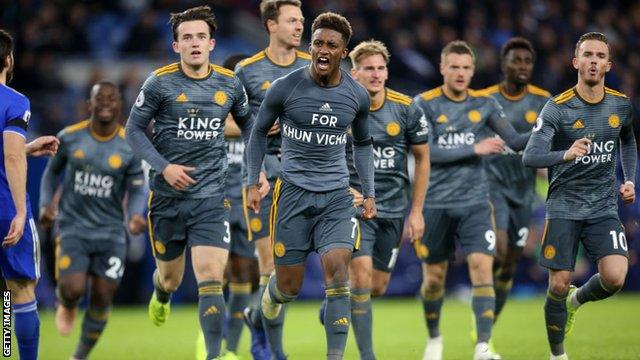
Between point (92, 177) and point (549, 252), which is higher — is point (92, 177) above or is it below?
above

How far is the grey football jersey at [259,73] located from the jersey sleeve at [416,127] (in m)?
1.12

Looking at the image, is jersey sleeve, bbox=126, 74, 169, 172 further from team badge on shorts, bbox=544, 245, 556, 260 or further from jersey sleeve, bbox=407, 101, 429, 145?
team badge on shorts, bbox=544, 245, 556, 260

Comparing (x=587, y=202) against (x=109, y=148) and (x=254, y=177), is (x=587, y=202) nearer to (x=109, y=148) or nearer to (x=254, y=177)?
(x=254, y=177)

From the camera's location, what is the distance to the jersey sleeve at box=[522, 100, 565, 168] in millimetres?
9234

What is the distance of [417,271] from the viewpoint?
19547mm

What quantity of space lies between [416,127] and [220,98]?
6.14ft

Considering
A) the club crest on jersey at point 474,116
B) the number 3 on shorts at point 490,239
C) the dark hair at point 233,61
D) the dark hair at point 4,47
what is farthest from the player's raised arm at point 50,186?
the number 3 on shorts at point 490,239

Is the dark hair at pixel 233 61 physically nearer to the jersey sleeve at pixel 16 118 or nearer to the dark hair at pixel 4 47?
the dark hair at pixel 4 47

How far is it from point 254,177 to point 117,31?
13.6 m

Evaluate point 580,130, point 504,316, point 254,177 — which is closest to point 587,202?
point 580,130

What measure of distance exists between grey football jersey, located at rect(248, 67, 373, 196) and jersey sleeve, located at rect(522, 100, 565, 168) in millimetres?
1568

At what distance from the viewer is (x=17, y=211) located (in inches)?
318

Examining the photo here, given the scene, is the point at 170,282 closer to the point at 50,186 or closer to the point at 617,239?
the point at 50,186

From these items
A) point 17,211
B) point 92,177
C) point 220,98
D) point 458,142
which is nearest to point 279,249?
point 220,98
